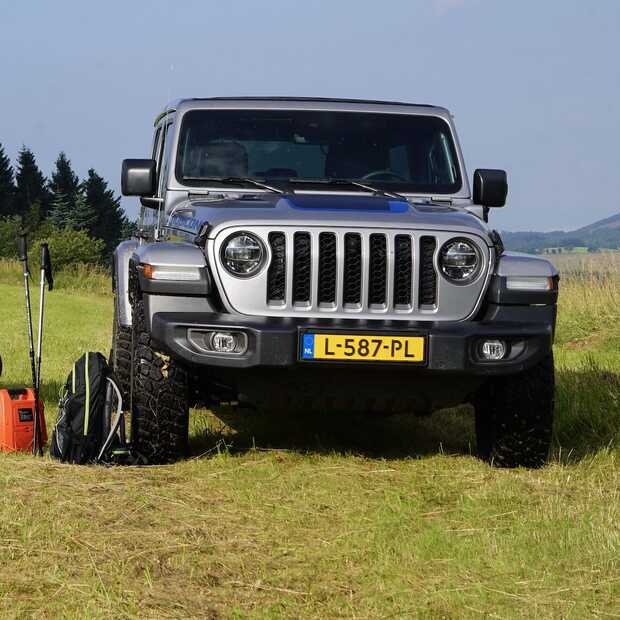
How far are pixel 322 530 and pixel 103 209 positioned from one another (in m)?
94.8

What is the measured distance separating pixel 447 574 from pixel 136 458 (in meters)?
2.47

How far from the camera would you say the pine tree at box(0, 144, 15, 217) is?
9225 cm

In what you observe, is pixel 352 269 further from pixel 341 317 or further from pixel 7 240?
pixel 7 240

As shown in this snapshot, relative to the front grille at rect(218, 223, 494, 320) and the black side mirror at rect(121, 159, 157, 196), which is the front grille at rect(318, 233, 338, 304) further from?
the black side mirror at rect(121, 159, 157, 196)

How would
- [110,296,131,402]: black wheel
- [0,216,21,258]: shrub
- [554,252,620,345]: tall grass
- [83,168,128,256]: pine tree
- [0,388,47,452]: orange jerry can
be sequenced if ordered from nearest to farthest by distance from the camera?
[0,388,47,452]: orange jerry can, [110,296,131,402]: black wheel, [554,252,620,345]: tall grass, [0,216,21,258]: shrub, [83,168,128,256]: pine tree

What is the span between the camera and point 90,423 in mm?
6258

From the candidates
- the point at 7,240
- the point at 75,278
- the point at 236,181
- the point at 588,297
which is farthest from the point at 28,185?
the point at 236,181

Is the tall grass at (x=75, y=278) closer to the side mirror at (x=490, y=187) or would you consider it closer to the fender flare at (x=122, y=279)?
the fender flare at (x=122, y=279)

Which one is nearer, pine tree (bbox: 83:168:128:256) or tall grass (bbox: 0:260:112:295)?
tall grass (bbox: 0:260:112:295)

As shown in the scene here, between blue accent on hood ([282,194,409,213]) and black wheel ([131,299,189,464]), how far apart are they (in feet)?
3.23

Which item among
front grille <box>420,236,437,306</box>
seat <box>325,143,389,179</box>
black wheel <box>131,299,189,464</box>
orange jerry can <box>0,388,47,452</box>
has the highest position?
seat <box>325,143,389,179</box>

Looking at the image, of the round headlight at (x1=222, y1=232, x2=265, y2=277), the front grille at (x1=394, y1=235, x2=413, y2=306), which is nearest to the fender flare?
the round headlight at (x1=222, y1=232, x2=265, y2=277)

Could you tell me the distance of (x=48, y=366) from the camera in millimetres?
11539

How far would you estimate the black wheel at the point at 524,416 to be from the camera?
6180mm
